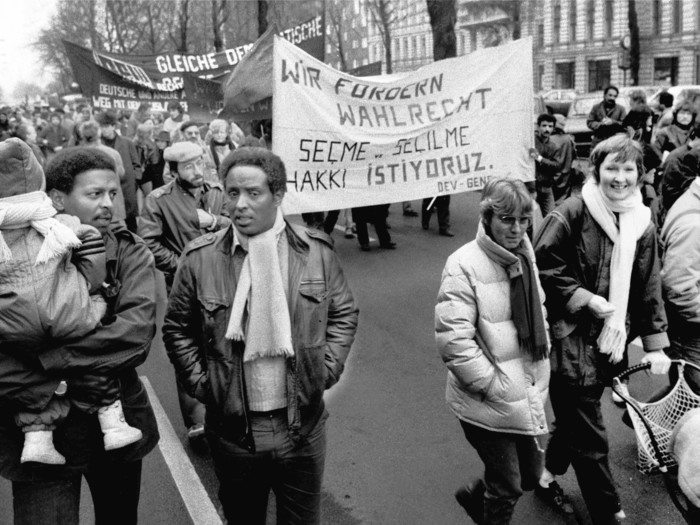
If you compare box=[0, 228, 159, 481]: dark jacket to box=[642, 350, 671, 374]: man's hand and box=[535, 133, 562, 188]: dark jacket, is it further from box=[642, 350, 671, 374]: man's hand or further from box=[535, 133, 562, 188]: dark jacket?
box=[535, 133, 562, 188]: dark jacket

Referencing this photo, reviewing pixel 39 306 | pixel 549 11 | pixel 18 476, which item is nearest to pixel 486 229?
pixel 39 306

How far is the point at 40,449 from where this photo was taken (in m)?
2.52

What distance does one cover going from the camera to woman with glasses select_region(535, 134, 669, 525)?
136 inches

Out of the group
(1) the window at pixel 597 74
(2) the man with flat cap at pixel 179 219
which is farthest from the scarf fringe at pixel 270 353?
(1) the window at pixel 597 74

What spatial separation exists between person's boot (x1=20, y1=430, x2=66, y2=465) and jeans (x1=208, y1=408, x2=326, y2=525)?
0.54 meters

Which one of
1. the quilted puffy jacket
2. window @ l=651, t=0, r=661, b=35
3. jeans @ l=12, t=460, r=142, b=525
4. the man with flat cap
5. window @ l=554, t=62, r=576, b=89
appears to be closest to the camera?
jeans @ l=12, t=460, r=142, b=525

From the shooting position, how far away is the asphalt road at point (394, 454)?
3.88 metres

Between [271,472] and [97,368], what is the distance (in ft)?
2.36

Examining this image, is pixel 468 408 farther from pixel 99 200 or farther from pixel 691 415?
pixel 99 200

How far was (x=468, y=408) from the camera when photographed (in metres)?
3.24

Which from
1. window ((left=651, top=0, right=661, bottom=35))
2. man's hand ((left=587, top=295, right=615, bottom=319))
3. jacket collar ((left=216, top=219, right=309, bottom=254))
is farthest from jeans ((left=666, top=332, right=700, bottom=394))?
window ((left=651, top=0, right=661, bottom=35))

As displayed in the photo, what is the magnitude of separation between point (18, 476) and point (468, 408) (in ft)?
5.80

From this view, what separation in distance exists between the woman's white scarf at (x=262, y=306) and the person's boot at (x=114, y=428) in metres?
0.51

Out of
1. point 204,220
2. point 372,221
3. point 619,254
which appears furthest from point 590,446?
point 372,221
